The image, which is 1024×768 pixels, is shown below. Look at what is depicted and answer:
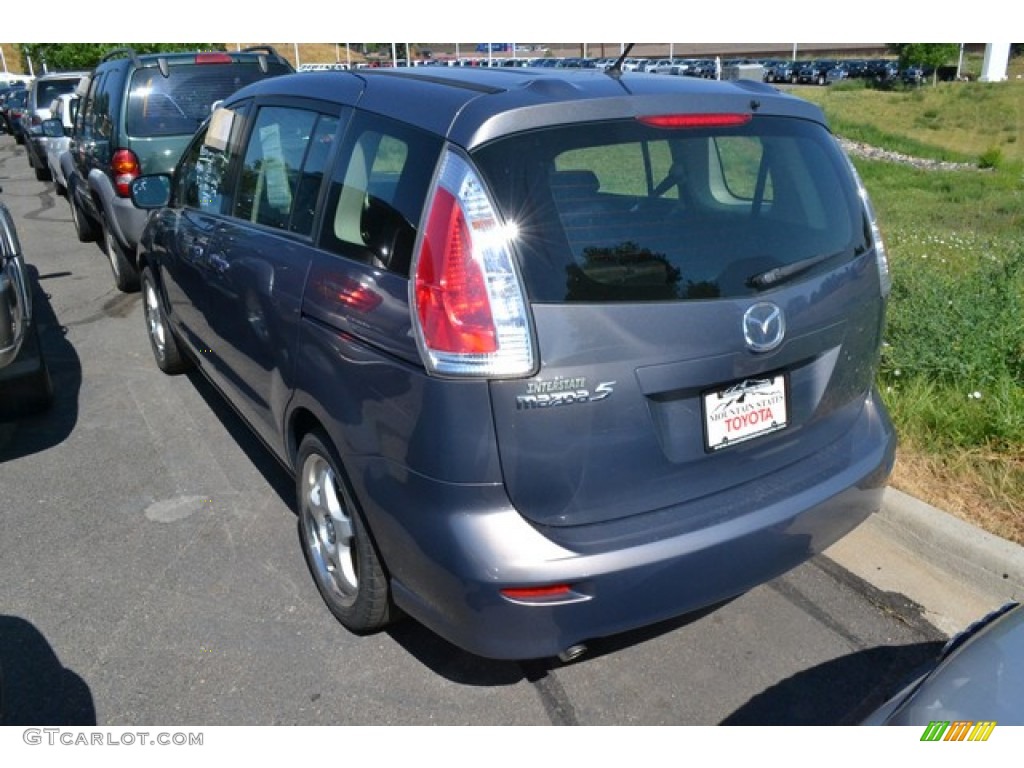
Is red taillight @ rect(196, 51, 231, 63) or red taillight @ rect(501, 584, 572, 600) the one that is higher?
red taillight @ rect(196, 51, 231, 63)

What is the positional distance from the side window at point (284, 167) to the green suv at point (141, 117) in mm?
3627

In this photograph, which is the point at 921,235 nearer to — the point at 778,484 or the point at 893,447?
the point at 893,447

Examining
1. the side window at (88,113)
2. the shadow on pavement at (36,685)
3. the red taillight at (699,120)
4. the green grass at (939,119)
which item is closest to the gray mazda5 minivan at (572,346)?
the red taillight at (699,120)

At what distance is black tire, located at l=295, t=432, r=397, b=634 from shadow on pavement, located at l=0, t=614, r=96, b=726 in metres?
0.84

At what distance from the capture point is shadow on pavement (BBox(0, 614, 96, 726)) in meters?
2.78

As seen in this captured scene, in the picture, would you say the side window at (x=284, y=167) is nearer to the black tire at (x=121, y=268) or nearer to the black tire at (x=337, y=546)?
the black tire at (x=337, y=546)

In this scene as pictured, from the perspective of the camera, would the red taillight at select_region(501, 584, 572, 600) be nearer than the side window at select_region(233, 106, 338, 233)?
Yes

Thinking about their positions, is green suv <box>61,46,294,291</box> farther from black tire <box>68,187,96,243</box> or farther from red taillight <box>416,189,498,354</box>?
red taillight <box>416,189,498,354</box>

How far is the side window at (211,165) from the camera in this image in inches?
160

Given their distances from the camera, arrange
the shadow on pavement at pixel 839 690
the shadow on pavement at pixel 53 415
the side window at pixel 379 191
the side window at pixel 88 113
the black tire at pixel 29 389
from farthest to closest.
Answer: the side window at pixel 88 113 → the black tire at pixel 29 389 → the shadow on pavement at pixel 53 415 → the shadow on pavement at pixel 839 690 → the side window at pixel 379 191

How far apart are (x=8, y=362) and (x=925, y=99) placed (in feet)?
168

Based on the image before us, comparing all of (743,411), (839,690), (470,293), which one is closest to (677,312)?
(743,411)

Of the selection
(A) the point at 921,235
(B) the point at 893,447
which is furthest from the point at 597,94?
(A) the point at 921,235

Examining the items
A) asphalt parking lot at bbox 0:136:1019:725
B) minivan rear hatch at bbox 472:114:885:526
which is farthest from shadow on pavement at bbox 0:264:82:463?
minivan rear hatch at bbox 472:114:885:526
